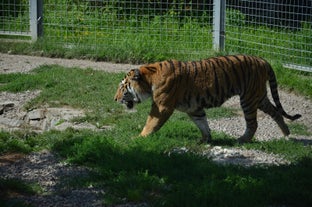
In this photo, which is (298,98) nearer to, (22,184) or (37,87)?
(37,87)

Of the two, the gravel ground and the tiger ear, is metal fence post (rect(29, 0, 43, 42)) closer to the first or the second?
the gravel ground

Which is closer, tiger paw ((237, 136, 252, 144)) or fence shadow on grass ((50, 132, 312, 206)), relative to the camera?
fence shadow on grass ((50, 132, 312, 206))

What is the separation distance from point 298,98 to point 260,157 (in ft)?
11.1

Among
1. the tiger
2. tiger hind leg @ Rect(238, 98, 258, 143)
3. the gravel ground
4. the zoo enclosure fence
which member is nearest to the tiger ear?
the tiger

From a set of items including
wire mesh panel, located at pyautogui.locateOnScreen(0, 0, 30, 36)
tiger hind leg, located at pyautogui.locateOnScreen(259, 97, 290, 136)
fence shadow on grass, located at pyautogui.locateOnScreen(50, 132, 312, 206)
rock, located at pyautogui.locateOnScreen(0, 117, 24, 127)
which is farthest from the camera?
wire mesh panel, located at pyautogui.locateOnScreen(0, 0, 30, 36)

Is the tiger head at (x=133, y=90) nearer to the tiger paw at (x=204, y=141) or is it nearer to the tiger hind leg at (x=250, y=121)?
the tiger paw at (x=204, y=141)

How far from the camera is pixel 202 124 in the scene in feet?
29.9

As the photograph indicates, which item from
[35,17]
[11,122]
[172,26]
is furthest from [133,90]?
[35,17]

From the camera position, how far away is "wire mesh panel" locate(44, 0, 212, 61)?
1360 cm

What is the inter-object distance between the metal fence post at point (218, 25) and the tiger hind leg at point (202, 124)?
4.41m

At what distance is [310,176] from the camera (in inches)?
287

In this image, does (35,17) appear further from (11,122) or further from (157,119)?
(157,119)

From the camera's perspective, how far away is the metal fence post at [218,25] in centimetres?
1344

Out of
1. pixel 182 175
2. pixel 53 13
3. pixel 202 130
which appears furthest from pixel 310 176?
pixel 53 13
